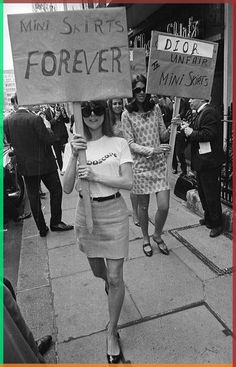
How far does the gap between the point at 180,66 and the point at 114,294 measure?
2219 millimetres

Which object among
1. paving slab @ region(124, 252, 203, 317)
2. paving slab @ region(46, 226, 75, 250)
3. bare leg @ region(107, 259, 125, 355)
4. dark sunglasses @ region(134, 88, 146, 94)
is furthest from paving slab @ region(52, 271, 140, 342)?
dark sunglasses @ region(134, 88, 146, 94)

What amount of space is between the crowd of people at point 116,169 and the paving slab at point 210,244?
0.14 meters

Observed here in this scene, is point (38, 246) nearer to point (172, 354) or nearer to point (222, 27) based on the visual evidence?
point (172, 354)

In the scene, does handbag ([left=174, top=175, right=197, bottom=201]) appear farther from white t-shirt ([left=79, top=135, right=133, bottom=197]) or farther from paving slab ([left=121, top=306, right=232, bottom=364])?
white t-shirt ([left=79, top=135, right=133, bottom=197])

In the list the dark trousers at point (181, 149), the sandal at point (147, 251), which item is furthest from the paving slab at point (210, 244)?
the dark trousers at point (181, 149)

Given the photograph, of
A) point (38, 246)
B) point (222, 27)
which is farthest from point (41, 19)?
point (222, 27)

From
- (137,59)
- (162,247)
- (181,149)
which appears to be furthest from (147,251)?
(181,149)

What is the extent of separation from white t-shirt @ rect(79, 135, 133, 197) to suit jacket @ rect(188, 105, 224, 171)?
1.83 meters

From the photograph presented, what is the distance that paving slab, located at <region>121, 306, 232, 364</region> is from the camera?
2.53 metres

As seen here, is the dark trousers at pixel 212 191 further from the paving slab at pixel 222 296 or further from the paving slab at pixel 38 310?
the paving slab at pixel 38 310

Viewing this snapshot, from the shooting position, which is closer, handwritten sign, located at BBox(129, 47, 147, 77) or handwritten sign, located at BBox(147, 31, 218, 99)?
handwritten sign, located at BBox(147, 31, 218, 99)

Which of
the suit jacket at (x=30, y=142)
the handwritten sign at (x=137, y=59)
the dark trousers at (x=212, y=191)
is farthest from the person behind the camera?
the handwritten sign at (x=137, y=59)

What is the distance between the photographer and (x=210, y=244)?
4.23 m

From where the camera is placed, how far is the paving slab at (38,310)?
300cm
